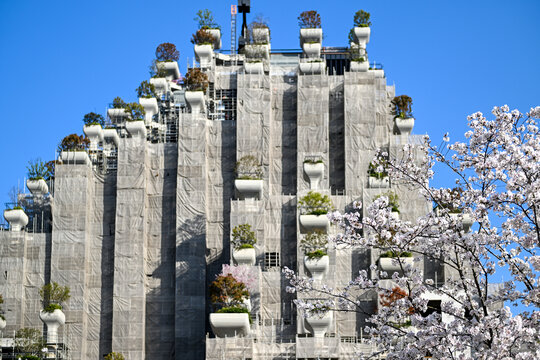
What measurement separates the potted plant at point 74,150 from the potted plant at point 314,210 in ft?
51.6

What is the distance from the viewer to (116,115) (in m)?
82.8

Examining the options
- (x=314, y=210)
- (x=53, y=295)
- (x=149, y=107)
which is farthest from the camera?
(x=149, y=107)

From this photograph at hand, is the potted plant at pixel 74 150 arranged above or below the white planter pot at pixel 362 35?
below

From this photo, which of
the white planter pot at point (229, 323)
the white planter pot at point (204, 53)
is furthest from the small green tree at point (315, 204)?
the white planter pot at point (204, 53)

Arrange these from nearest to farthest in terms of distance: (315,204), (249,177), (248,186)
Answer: (315,204), (248,186), (249,177)

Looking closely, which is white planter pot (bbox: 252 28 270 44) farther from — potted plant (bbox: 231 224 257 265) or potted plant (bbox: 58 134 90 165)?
potted plant (bbox: 231 224 257 265)

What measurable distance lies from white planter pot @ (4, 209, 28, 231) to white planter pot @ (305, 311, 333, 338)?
2145 centimetres

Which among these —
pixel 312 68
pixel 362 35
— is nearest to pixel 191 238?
pixel 312 68

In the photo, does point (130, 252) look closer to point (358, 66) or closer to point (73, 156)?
point (73, 156)

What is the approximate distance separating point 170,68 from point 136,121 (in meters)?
8.49

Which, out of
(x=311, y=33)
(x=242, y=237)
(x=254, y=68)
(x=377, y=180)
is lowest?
(x=242, y=237)

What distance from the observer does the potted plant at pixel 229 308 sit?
6519 cm

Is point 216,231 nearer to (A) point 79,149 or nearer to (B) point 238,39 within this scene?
(A) point 79,149

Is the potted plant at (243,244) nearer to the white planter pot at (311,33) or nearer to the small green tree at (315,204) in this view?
the small green tree at (315,204)
